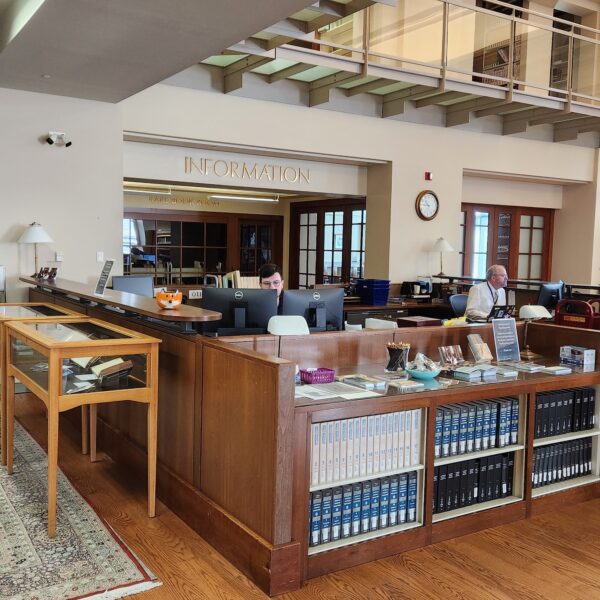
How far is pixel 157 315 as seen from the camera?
3.35 m

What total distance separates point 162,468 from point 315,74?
5426mm

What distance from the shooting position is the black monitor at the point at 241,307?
393 cm

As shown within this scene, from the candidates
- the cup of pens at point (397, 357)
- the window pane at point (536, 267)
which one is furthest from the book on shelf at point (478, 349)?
the window pane at point (536, 267)

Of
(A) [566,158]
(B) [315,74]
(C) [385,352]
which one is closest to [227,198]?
(B) [315,74]

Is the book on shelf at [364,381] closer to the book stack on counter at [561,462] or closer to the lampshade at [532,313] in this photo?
the book stack on counter at [561,462]

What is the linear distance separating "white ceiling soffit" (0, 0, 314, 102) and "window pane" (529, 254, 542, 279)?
7819 mm

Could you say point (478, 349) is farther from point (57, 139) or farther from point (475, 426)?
point (57, 139)

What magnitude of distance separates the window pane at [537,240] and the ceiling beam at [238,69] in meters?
6.37

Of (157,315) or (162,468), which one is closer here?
(157,315)

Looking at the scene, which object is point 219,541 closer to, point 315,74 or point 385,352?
point 385,352

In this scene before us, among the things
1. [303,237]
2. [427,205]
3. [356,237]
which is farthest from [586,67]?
[303,237]

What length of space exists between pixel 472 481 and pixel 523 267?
334 inches

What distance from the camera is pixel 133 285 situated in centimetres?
651

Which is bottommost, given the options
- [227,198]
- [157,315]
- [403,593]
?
[403,593]
